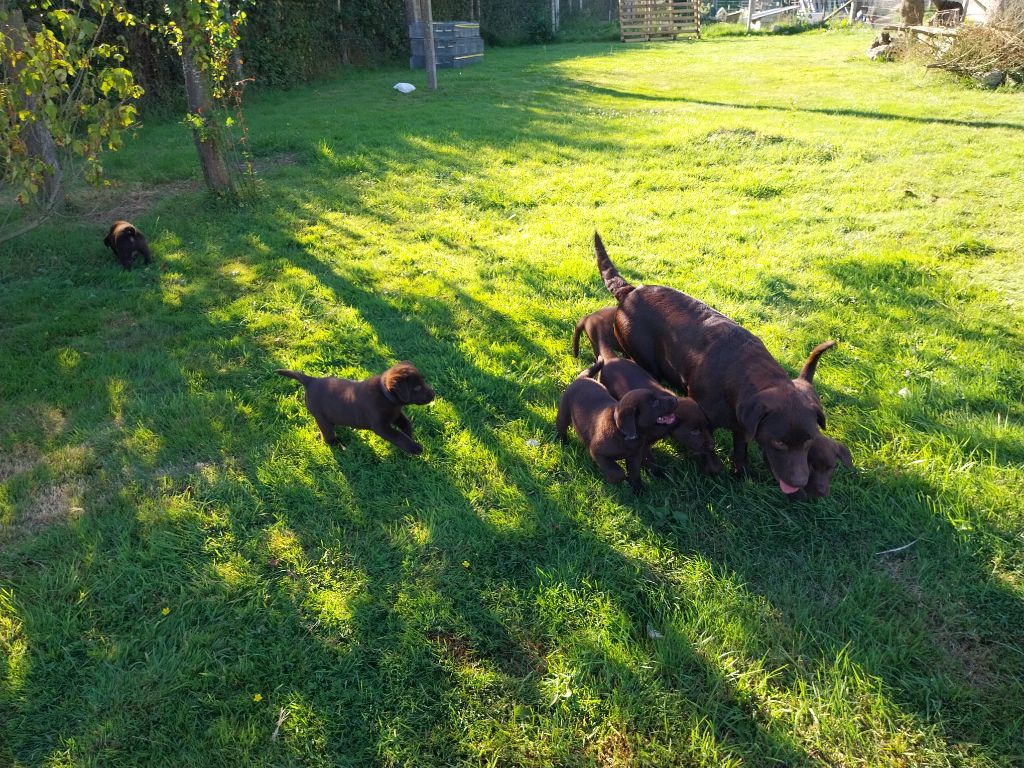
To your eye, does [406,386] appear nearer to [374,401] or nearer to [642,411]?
[374,401]

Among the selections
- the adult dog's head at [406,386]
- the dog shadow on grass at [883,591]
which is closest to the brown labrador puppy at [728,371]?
the dog shadow on grass at [883,591]

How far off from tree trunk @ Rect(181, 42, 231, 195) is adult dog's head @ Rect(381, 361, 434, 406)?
6.06m

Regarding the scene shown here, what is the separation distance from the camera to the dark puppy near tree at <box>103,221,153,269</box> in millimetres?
6750

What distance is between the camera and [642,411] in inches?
130

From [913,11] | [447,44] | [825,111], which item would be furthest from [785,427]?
[913,11]

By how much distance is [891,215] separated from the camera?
7.27 meters

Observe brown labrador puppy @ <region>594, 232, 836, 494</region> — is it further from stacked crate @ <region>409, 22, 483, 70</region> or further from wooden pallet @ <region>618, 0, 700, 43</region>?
wooden pallet @ <region>618, 0, 700, 43</region>

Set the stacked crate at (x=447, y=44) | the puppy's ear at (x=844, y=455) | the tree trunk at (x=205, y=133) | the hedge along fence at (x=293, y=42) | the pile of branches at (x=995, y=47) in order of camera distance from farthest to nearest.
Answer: the stacked crate at (x=447, y=44) < the hedge along fence at (x=293, y=42) < the pile of branches at (x=995, y=47) < the tree trunk at (x=205, y=133) < the puppy's ear at (x=844, y=455)

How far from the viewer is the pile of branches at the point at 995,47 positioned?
13086 millimetres

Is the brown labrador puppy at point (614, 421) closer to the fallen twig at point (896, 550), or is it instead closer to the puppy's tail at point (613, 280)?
the puppy's tail at point (613, 280)

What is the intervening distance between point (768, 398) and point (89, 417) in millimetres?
4532

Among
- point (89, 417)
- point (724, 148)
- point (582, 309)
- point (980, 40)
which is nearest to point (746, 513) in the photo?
point (582, 309)

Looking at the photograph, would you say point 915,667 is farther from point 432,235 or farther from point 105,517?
point 432,235

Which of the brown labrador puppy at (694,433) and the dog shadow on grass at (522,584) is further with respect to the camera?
the brown labrador puppy at (694,433)
